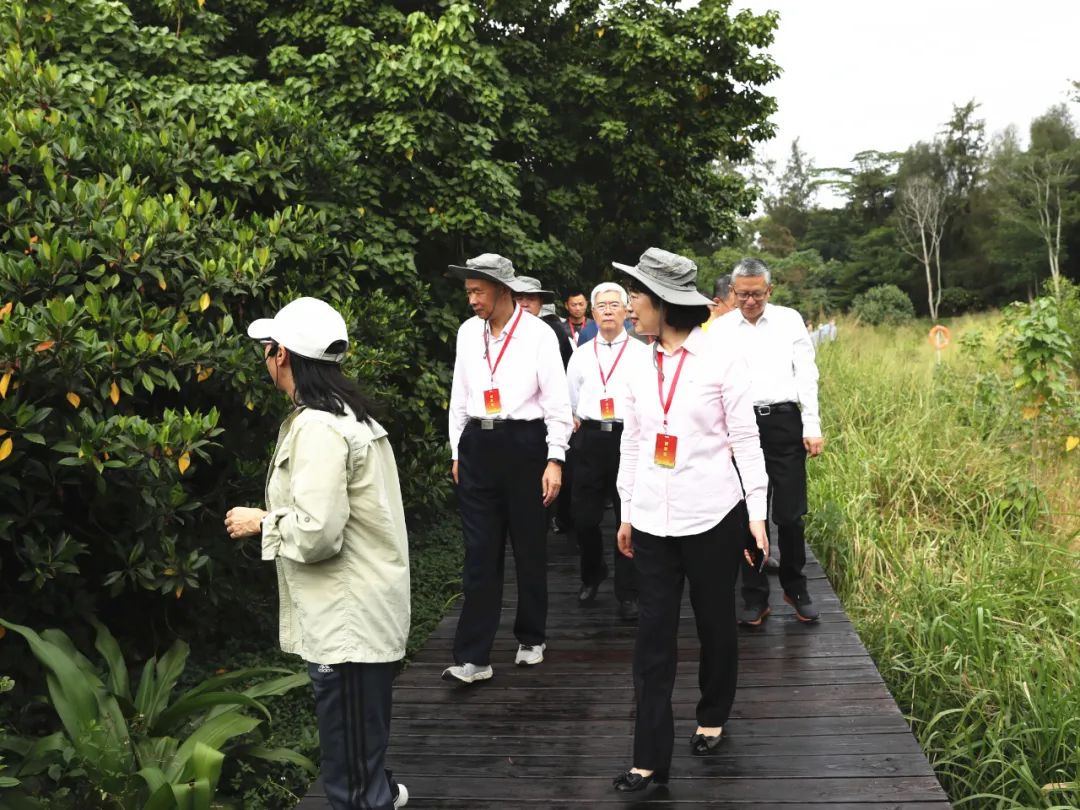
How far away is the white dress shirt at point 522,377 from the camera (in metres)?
4.84

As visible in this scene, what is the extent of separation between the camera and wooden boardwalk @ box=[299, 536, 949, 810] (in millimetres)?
3764

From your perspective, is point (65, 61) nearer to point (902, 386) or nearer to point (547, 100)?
point (547, 100)

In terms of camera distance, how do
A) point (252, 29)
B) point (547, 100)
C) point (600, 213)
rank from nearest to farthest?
point (252, 29), point (547, 100), point (600, 213)

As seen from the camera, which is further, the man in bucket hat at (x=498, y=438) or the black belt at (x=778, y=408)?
the black belt at (x=778, y=408)

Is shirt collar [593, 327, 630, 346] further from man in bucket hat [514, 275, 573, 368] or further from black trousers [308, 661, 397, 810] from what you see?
black trousers [308, 661, 397, 810]

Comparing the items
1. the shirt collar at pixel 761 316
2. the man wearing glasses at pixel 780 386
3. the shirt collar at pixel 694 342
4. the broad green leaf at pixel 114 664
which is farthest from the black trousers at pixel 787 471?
the broad green leaf at pixel 114 664

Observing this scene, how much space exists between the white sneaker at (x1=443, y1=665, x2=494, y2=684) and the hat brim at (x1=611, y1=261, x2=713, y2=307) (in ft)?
7.55

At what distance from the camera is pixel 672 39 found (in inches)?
546

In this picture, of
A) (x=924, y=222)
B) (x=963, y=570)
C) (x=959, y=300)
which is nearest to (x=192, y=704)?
(x=963, y=570)

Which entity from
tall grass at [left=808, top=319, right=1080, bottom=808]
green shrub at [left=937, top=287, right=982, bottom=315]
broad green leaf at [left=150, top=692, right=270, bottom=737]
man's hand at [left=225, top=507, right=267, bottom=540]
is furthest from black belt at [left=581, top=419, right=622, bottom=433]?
green shrub at [left=937, top=287, right=982, bottom=315]

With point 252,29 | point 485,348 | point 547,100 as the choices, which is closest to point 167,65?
point 252,29

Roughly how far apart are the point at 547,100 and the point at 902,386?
6.29 m

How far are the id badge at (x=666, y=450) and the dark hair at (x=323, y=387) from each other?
1.19 metres

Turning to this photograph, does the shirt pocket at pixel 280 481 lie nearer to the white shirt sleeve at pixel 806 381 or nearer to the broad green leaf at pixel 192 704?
the broad green leaf at pixel 192 704
